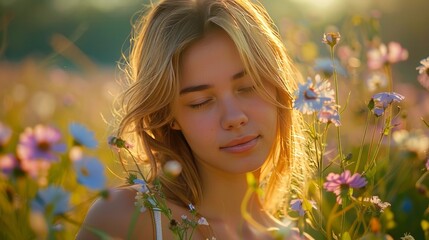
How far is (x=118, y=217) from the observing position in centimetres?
179

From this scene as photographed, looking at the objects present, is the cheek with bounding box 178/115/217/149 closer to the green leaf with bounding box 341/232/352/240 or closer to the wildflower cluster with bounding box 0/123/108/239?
the green leaf with bounding box 341/232/352/240

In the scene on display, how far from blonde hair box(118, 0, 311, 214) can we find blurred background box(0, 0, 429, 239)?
134 mm

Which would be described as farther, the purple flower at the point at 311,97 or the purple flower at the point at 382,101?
the purple flower at the point at 382,101

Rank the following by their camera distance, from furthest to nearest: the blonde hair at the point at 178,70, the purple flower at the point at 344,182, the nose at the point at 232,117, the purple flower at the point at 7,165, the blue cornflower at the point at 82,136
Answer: the blonde hair at the point at 178,70 → the nose at the point at 232,117 → the purple flower at the point at 344,182 → the blue cornflower at the point at 82,136 → the purple flower at the point at 7,165

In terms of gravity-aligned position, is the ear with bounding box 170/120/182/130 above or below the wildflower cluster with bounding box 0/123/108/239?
below

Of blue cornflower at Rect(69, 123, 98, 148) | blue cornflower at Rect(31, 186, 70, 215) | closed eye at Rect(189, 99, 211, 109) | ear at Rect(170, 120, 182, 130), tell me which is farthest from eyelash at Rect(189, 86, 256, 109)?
blue cornflower at Rect(31, 186, 70, 215)

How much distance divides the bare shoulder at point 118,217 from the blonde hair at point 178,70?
96mm

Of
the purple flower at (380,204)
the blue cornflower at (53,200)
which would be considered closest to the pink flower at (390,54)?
the purple flower at (380,204)

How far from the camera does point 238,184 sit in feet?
6.72

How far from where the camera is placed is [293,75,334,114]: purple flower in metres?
1.28

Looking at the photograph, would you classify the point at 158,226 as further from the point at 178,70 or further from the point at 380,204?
the point at 380,204

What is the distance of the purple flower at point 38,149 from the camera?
2.85 feet

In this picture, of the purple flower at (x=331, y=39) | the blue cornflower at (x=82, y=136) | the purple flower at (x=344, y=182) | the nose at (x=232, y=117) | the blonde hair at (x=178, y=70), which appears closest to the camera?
the blue cornflower at (x=82, y=136)

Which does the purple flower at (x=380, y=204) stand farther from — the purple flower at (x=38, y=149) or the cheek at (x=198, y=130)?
the purple flower at (x=38, y=149)
